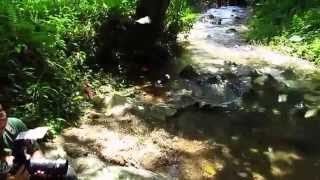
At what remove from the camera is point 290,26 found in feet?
55.4

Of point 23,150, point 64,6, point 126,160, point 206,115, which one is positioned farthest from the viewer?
point 64,6

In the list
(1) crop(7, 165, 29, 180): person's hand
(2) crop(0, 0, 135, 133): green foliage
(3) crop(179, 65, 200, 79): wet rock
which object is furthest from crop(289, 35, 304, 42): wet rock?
(1) crop(7, 165, 29, 180): person's hand

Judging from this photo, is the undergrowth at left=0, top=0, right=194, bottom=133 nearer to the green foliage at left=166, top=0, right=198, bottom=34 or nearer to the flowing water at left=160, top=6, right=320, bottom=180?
the flowing water at left=160, top=6, right=320, bottom=180

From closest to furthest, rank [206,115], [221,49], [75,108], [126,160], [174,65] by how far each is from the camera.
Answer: [126,160]
[75,108]
[206,115]
[174,65]
[221,49]

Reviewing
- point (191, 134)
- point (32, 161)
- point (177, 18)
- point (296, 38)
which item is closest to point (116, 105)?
point (191, 134)

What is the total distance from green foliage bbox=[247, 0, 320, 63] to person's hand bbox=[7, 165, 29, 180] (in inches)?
394

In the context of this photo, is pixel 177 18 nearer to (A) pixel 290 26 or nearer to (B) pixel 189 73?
(B) pixel 189 73

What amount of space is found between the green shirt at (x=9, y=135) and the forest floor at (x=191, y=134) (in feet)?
5.75

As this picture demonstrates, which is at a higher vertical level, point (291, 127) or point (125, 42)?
point (125, 42)

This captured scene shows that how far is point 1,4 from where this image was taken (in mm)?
9703

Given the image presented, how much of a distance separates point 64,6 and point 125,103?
331cm

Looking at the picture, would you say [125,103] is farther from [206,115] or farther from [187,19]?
[187,19]

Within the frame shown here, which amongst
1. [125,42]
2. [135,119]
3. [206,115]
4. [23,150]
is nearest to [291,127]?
[206,115]

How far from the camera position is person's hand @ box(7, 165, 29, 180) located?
193 inches
